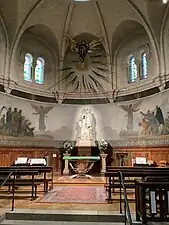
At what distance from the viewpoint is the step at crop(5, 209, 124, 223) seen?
552 centimetres

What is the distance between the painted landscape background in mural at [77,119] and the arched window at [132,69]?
1974 mm

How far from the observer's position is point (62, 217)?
560 cm

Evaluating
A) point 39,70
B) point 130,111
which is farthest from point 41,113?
point 130,111

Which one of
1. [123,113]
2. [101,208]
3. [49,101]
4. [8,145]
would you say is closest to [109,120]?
[123,113]

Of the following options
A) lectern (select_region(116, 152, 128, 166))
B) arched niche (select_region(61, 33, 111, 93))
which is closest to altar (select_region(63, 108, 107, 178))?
lectern (select_region(116, 152, 128, 166))

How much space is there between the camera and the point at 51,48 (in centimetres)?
1933

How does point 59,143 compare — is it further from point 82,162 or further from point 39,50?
point 39,50

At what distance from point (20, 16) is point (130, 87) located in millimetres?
8652

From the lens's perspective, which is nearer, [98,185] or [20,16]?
[98,185]

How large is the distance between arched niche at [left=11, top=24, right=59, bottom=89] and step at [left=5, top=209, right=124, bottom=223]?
12181 mm

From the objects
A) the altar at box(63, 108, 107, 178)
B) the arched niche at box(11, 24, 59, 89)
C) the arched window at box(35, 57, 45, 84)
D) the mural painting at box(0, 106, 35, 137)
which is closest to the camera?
the altar at box(63, 108, 107, 178)

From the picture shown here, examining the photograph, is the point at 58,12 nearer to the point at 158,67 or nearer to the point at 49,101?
the point at 49,101

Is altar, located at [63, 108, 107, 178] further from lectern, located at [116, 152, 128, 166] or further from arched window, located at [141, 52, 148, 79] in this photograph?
arched window, located at [141, 52, 148, 79]

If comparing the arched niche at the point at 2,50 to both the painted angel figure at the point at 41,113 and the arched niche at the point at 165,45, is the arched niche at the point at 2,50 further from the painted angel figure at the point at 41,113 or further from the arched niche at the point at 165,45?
the arched niche at the point at 165,45
